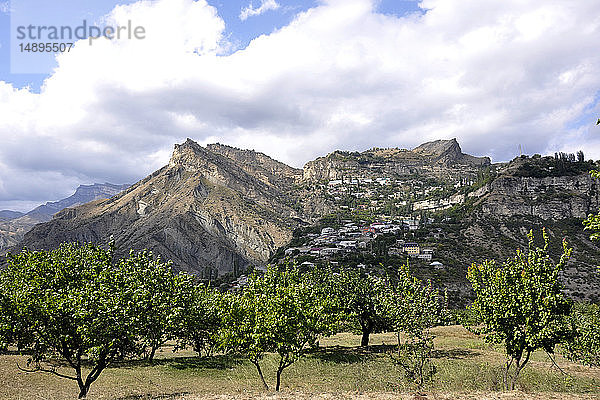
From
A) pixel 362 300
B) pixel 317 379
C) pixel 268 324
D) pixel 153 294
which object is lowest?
pixel 317 379

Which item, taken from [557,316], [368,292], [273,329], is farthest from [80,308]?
[368,292]

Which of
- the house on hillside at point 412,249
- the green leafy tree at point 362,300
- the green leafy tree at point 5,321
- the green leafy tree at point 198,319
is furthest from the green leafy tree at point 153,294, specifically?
the house on hillside at point 412,249

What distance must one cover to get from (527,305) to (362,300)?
3012 centimetres

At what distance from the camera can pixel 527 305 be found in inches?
835

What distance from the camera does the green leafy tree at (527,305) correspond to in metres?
21.2

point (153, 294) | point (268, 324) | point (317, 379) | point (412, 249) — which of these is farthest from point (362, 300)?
point (412, 249)

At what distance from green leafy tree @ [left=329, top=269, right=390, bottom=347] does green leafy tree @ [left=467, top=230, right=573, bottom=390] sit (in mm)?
25189

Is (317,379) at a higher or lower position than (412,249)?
lower

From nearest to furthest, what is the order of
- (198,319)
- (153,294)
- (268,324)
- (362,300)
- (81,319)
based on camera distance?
(81,319) → (268,324) → (153,294) → (198,319) → (362,300)

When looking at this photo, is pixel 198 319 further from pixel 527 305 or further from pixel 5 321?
pixel 527 305

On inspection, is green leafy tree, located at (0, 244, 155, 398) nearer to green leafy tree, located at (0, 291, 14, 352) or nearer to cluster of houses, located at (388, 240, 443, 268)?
green leafy tree, located at (0, 291, 14, 352)

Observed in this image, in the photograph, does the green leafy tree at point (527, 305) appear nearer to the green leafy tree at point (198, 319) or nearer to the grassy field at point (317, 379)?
the grassy field at point (317, 379)

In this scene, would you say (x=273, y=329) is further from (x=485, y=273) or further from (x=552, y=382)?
(x=552, y=382)

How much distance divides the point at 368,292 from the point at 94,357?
35.7 m
